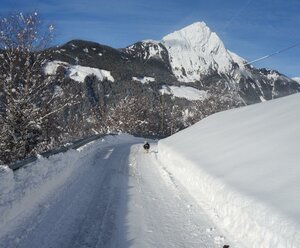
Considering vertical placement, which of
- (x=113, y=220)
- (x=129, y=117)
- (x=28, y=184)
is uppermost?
(x=129, y=117)

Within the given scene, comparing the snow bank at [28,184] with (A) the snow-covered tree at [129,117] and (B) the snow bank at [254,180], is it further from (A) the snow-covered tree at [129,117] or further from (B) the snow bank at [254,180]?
(A) the snow-covered tree at [129,117]

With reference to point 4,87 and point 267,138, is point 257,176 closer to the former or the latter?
point 267,138

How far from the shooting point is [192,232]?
8.10m

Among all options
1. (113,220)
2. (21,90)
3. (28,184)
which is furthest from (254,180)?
(21,90)

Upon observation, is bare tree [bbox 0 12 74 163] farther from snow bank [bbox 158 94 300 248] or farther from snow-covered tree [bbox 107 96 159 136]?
snow-covered tree [bbox 107 96 159 136]

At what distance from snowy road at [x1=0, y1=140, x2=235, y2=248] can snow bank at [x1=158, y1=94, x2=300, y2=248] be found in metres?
0.48

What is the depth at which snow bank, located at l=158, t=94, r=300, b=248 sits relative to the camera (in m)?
6.45

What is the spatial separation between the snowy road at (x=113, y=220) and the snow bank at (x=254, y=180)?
1.58ft

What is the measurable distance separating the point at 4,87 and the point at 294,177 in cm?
1446

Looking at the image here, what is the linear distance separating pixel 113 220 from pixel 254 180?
3.10 meters

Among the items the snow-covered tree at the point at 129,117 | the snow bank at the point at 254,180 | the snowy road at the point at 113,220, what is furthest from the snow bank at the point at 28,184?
the snow-covered tree at the point at 129,117

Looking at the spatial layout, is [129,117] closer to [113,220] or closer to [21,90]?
[21,90]

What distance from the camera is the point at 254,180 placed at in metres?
8.72

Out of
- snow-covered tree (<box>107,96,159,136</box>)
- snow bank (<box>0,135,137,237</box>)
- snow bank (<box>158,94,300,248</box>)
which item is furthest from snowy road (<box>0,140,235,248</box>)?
snow-covered tree (<box>107,96,159,136</box>)
